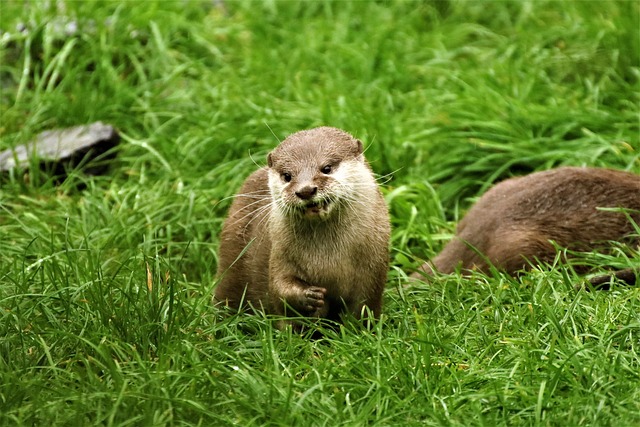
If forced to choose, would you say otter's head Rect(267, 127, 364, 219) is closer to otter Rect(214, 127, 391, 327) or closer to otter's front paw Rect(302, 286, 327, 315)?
otter Rect(214, 127, 391, 327)

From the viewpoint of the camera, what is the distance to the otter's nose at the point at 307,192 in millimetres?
3803

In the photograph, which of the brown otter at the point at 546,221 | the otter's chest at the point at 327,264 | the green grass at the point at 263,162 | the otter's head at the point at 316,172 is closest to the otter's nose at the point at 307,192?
the otter's head at the point at 316,172

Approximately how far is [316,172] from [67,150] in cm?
234

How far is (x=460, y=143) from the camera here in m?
5.82

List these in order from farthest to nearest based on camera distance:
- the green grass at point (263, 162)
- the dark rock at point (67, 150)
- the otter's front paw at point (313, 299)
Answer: the dark rock at point (67, 150), the otter's front paw at point (313, 299), the green grass at point (263, 162)

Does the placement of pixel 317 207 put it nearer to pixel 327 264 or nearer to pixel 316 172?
pixel 316 172

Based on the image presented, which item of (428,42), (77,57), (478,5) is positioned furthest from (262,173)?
(478,5)

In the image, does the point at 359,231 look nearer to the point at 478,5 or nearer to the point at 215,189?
the point at 215,189

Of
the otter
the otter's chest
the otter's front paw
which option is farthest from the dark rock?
the otter's front paw

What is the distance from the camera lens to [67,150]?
19.3 ft

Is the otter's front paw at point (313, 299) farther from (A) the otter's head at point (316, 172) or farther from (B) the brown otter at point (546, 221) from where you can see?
(B) the brown otter at point (546, 221)

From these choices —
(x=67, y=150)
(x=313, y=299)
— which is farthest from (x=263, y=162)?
(x=313, y=299)

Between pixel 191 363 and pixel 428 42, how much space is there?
13.2 feet

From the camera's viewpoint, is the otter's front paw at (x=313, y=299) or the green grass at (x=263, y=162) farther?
the otter's front paw at (x=313, y=299)
